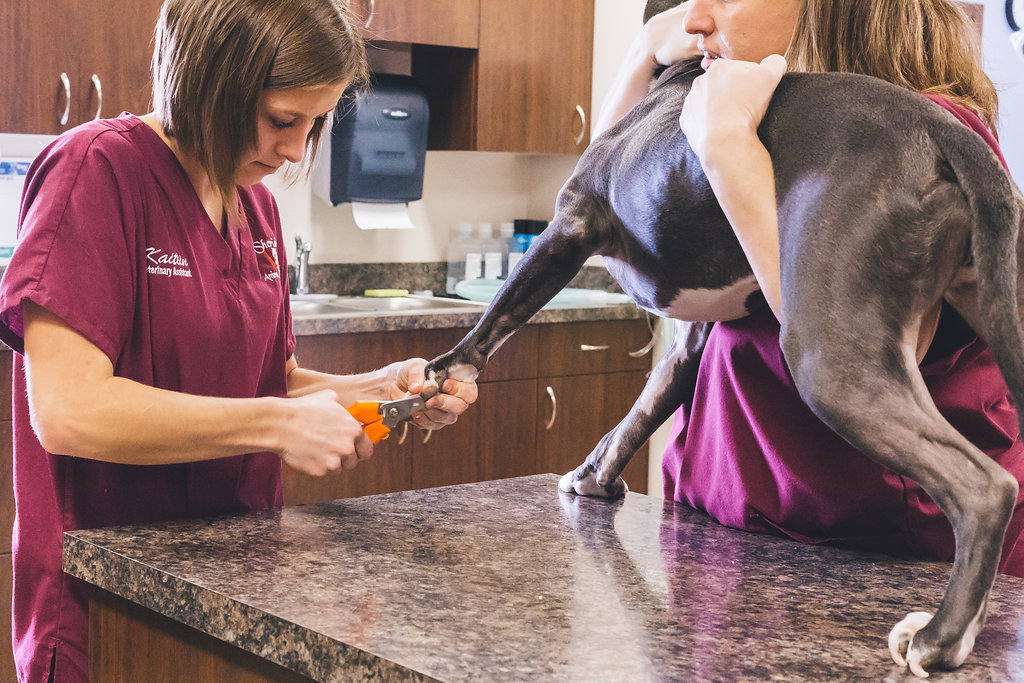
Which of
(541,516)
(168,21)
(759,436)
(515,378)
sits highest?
(168,21)

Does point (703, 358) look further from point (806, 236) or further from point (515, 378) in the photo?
point (515, 378)

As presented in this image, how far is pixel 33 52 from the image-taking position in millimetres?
2818

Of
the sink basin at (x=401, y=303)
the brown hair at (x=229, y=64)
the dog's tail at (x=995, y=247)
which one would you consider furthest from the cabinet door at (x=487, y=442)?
the dog's tail at (x=995, y=247)

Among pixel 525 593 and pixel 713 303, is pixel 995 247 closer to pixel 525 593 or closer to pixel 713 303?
pixel 713 303

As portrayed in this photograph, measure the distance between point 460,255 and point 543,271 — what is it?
8.97 ft

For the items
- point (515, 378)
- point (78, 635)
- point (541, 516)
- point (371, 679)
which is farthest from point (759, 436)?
point (515, 378)

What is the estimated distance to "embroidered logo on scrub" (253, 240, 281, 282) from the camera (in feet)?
4.97

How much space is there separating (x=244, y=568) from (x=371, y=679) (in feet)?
0.87

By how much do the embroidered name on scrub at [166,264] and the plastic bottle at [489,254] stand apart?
8.46 ft

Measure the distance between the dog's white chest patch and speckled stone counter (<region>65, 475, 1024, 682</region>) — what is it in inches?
10.0

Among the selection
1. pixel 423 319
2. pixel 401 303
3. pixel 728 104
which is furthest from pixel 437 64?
pixel 728 104

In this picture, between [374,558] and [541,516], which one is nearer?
[374,558]

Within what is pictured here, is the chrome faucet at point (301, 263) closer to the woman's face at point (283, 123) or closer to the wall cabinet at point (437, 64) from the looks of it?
the wall cabinet at point (437, 64)

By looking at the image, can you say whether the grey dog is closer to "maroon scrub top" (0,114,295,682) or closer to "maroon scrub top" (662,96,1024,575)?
"maroon scrub top" (662,96,1024,575)
